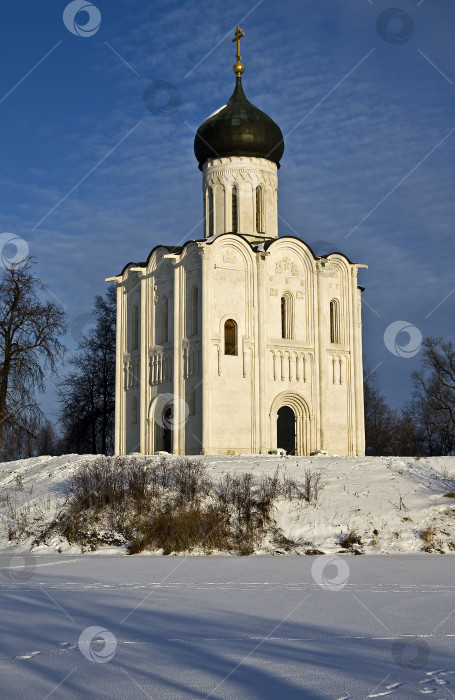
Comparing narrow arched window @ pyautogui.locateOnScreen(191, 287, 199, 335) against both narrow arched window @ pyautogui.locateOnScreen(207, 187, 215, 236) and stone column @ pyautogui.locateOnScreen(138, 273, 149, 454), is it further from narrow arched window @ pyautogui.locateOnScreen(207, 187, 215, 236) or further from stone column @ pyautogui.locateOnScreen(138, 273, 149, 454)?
narrow arched window @ pyautogui.locateOnScreen(207, 187, 215, 236)

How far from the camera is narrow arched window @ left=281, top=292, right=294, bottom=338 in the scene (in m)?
30.0

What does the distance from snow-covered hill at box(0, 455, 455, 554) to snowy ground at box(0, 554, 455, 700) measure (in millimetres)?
3359

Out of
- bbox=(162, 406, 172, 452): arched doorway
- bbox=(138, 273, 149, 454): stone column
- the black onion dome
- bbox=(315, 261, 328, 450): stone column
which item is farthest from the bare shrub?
the black onion dome

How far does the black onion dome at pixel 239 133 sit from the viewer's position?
103ft

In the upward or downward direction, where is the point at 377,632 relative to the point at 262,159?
downward

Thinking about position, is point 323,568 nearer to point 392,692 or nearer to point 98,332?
point 392,692

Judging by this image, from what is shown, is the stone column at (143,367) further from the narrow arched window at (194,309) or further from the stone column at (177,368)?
the narrow arched window at (194,309)

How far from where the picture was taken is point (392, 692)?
5.68 m

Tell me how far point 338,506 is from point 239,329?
11745 millimetres

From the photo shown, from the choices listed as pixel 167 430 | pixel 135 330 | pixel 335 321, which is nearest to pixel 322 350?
pixel 335 321

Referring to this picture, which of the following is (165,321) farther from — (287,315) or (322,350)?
(322,350)

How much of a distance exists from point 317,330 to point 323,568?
1740 centimetres

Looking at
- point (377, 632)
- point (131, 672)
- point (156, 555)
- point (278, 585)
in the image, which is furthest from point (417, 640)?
point (156, 555)

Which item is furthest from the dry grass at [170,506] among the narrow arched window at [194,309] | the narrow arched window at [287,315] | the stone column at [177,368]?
the narrow arched window at [287,315]
